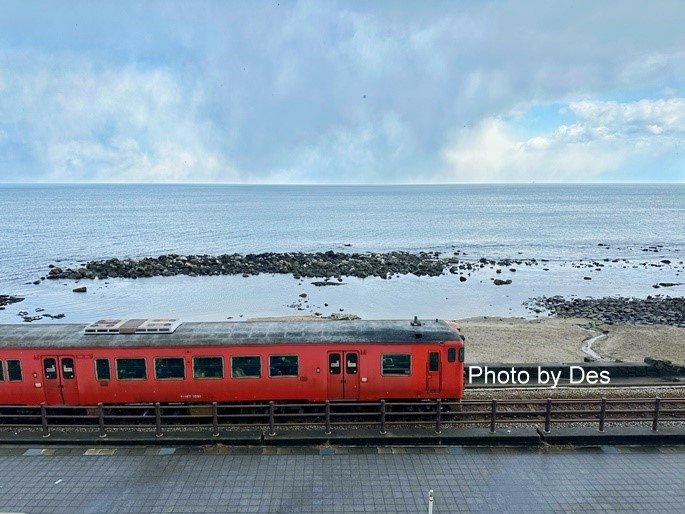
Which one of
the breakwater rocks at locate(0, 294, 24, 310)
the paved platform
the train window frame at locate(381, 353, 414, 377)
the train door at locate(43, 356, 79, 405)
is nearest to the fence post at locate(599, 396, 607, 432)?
the paved platform

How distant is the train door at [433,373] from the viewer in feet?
51.1

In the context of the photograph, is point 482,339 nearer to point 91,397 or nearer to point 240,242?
point 91,397

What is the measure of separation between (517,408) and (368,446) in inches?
241

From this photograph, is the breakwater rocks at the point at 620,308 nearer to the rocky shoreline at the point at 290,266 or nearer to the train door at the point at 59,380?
the rocky shoreline at the point at 290,266

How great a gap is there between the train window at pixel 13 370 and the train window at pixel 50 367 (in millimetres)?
756

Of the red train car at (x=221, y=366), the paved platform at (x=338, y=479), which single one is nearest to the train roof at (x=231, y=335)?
the red train car at (x=221, y=366)

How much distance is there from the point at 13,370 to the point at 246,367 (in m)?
7.03

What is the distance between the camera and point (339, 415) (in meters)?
14.9

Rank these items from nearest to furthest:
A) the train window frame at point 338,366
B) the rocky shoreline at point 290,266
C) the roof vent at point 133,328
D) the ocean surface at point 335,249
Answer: the train window frame at point 338,366 → the roof vent at point 133,328 → the ocean surface at point 335,249 → the rocky shoreline at point 290,266

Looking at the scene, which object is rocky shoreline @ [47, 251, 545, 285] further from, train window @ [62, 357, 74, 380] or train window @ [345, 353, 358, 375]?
train window @ [62, 357, 74, 380]

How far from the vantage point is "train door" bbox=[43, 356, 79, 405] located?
50.1 feet

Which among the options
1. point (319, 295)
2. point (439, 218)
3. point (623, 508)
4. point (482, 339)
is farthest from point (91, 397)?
point (439, 218)

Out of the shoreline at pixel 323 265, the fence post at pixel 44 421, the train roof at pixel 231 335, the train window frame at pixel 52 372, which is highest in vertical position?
the train roof at pixel 231 335

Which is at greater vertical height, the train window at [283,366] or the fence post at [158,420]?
the train window at [283,366]
